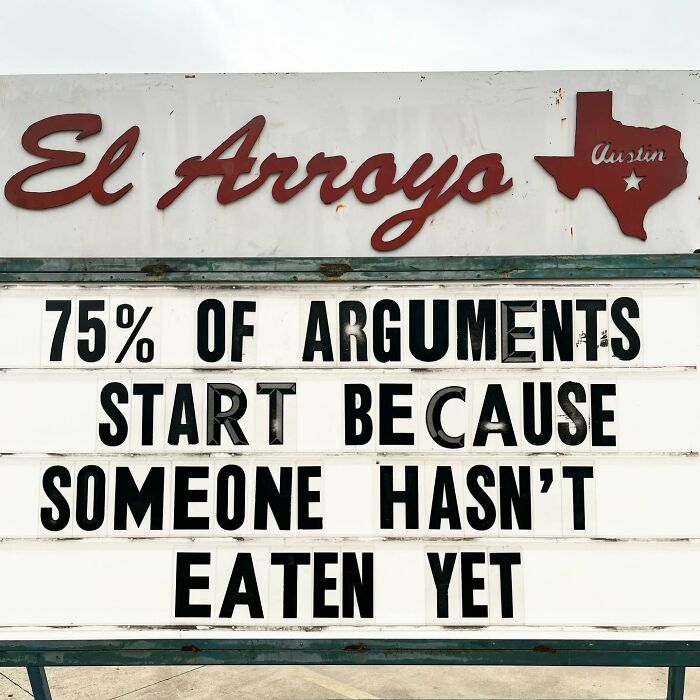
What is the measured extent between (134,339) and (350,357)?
1.70 meters

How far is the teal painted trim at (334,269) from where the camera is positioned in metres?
4.85

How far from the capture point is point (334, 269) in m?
4.88

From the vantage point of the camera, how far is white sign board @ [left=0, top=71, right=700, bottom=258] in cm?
491

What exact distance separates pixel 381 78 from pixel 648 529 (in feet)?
13.5

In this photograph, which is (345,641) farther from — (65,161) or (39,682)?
(65,161)

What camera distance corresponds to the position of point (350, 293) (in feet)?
16.0

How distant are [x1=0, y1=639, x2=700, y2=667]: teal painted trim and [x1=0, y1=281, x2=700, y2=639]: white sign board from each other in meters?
0.09

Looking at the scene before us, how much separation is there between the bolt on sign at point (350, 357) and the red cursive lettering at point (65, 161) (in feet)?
0.06

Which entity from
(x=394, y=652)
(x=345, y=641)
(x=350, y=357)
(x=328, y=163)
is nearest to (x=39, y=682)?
(x=345, y=641)

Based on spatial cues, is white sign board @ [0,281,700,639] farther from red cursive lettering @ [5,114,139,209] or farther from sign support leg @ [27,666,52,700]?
red cursive lettering @ [5,114,139,209]

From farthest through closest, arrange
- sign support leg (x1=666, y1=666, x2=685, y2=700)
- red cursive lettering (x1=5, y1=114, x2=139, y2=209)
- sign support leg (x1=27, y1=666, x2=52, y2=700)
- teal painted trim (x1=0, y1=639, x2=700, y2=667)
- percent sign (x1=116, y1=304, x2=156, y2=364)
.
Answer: sign support leg (x1=666, y1=666, x2=685, y2=700) → sign support leg (x1=27, y1=666, x2=52, y2=700) → red cursive lettering (x1=5, y1=114, x2=139, y2=209) → percent sign (x1=116, y1=304, x2=156, y2=364) → teal painted trim (x1=0, y1=639, x2=700, y2=667)

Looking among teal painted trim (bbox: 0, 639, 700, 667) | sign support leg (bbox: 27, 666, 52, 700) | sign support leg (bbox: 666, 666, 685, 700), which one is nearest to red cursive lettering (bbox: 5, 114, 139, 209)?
teal painted trim (bbox: 0, 639, 700, 667)

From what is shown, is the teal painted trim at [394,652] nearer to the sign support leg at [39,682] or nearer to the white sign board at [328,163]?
the sign support leg at [39,682]

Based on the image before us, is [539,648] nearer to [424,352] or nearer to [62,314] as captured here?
[424,352]
